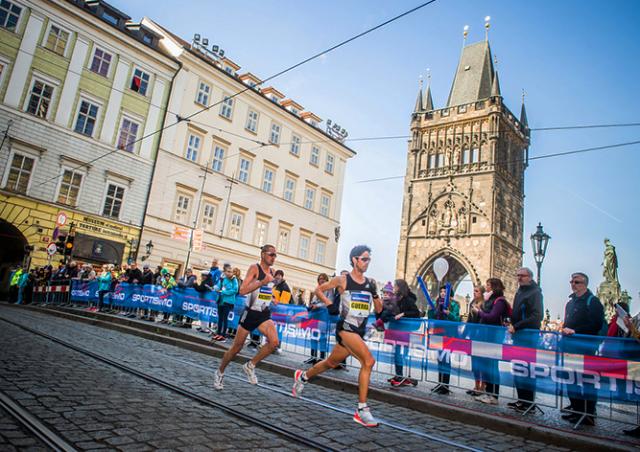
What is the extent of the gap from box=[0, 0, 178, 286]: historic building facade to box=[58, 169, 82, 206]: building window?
0.15 ft

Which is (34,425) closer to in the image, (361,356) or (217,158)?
(361,356)

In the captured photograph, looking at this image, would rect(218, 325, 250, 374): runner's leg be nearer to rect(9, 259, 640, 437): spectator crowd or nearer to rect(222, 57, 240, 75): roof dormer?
rect(9, 259, 640, 437): spectator crowd

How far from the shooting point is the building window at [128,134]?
79.1 ft

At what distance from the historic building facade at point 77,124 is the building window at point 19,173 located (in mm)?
46

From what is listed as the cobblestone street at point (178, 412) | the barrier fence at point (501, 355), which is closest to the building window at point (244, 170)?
the barrier fence at point (501, 355)

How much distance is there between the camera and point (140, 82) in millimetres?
24906

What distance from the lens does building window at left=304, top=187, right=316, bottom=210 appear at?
1320 inches

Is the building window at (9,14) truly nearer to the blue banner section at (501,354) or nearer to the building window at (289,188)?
the building window at (289,188)

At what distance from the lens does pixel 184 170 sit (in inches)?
1021

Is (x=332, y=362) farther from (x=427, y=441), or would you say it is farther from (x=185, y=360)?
(x=185, y=360)

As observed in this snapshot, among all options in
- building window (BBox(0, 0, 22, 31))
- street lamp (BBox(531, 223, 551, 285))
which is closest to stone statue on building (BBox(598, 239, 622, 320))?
street lamp (BBox(531, 223, 551, 285))

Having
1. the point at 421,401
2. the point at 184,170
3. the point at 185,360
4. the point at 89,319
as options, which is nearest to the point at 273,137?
the point at 184,170

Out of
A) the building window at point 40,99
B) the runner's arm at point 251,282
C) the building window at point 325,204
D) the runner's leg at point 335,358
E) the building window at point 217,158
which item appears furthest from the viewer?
the building window at point 325,204

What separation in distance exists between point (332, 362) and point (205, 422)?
5.31 ft
